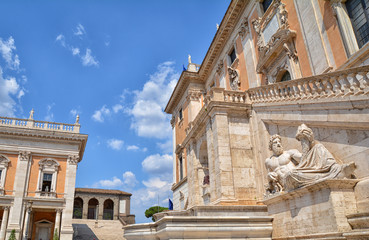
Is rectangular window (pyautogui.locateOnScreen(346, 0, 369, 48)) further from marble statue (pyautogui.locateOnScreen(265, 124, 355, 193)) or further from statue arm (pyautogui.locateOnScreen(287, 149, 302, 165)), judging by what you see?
statue arm (pyautogui.locateOnScreen(287, 149, 302, 165))

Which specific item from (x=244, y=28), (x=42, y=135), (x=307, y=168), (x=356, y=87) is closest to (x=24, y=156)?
(x=42, y=135)

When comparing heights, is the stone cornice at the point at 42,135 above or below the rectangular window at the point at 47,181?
above

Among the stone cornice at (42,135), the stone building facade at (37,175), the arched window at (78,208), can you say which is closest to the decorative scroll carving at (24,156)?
the stone building facade at (37,175)

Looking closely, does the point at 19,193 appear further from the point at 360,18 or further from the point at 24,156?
the point at 360,18

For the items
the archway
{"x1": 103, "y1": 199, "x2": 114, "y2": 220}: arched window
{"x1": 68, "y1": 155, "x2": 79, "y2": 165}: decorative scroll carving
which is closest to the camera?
{"x1": 68, "y1": 155, "x2": 79, "y2": 165}: decorative scroll carving

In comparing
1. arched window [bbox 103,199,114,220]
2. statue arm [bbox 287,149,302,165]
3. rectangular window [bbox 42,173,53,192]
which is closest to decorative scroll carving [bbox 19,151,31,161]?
rectangular window [bbox 42,173,53,192]

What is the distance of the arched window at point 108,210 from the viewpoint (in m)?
50.0

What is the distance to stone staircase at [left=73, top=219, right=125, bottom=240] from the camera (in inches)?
1208

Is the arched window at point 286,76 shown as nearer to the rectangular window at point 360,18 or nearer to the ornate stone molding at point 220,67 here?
the rectangular window at point 360,18

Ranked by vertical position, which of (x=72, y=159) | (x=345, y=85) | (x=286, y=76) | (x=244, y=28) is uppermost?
(x=244, y=28)

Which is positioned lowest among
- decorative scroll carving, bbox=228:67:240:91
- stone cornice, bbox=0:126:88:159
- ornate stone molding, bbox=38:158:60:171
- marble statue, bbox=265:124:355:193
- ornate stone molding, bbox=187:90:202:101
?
marble statue, bbox=265:124:355:193

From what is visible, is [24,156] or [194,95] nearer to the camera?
[194,95]

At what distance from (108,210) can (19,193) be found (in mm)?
25887

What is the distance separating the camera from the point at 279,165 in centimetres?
791
